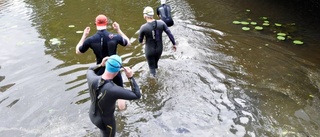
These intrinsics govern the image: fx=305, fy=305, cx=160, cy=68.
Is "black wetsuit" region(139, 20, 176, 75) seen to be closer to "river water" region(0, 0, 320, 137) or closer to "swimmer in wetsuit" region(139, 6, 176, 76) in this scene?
"swimmer in wetsuit" region(139, 6, 176, 76)

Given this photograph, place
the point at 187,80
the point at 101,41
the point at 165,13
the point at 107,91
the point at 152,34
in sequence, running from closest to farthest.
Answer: the point at 107,91
the point at 101,41
the point at 152,34
the point at 165,13
the point at 187,80

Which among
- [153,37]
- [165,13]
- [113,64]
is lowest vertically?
[153,37]

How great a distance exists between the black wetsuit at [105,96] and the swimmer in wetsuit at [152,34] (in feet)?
8.76

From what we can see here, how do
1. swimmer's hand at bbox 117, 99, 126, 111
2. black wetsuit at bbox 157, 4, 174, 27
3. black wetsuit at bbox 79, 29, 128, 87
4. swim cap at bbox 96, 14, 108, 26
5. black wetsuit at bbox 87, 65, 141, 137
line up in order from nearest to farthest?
black wetsuit at bbox 87, 65, 141, 137, swim cap at bbox 96, 14, 108, 26, black wetsuit at bbox 79, 29, 128, 87, swimmer's hand at bbox 117, 99, 126, 111, black wetsuit at bbox 157, 4, 174, 27

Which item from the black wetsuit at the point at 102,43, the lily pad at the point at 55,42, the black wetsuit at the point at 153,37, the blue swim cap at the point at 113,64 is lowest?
the lily pad at the point at 55,42

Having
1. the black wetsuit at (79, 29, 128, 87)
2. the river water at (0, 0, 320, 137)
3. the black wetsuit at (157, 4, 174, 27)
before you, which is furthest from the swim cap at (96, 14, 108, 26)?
the black wetsuit at (157, 4, 174, 27)

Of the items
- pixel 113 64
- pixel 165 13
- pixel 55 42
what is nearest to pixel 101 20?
pixel 113 64

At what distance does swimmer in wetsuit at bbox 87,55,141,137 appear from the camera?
177 inches

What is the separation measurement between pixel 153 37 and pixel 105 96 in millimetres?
3402

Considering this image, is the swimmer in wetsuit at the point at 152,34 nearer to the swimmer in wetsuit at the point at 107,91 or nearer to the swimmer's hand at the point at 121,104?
the swimmer's hand at the point at 121,104

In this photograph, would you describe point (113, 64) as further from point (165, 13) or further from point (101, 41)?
point (165, 13)

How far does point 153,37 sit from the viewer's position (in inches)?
306

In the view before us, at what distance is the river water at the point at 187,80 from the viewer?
6.62 m

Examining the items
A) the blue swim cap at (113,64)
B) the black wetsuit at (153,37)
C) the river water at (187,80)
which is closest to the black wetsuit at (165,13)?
the black wetsuit at (153,37)
